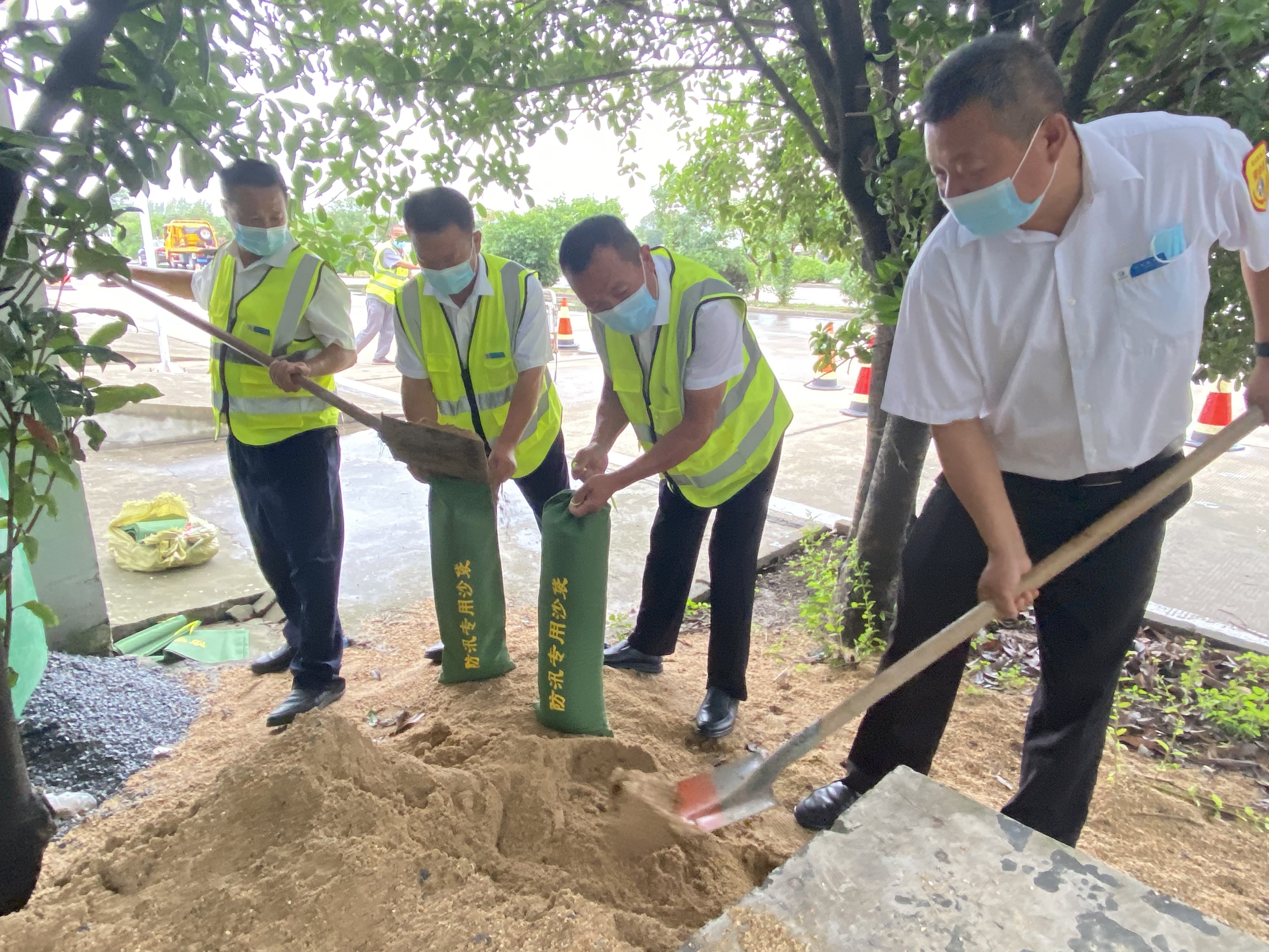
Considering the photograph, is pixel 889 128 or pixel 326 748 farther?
pixel 889 128

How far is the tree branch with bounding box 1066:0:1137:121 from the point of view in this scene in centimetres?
209

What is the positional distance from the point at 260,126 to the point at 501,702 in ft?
5.96

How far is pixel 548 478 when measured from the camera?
2.98 meters

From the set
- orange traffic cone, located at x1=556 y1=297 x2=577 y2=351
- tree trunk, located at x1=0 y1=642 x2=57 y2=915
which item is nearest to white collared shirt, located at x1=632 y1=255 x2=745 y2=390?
tree trunk, located at x1=0 y1=642 x2=57 y2=915

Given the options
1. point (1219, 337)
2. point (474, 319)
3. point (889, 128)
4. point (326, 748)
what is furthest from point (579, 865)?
point (1219, 337)

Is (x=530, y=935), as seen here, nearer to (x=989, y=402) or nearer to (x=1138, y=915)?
(x=1138, y=915)

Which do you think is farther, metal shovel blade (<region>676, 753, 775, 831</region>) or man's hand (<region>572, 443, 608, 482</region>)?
man's hand (<region>572, 443, 608, 482</region>)

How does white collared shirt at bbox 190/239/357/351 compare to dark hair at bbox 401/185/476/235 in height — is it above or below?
below

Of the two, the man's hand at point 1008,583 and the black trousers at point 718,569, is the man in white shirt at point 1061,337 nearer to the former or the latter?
the man's hand at point 1008,583

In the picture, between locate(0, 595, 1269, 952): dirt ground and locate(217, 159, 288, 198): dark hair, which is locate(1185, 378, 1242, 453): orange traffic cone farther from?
locate(217, 159, 288, 198): dark hair

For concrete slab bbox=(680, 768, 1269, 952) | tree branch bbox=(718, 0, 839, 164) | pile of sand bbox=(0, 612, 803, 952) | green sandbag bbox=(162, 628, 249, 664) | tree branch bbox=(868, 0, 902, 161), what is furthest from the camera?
green sandbag bbox=(162, 628, 249, 664)

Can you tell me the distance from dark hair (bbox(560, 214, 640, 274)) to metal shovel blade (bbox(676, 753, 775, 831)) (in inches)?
54.9

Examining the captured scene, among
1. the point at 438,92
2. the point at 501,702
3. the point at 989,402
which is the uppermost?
the point at 438,92

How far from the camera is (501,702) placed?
256cm
